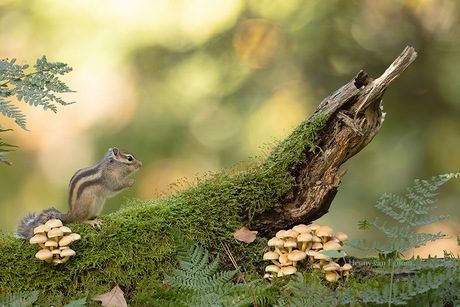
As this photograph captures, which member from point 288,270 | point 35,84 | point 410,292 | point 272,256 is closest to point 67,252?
point 35,84

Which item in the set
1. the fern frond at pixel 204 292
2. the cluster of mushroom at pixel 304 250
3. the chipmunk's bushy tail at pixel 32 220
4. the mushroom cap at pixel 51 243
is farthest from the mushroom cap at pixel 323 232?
the chipmunk's bushy tail at pixel 32 220

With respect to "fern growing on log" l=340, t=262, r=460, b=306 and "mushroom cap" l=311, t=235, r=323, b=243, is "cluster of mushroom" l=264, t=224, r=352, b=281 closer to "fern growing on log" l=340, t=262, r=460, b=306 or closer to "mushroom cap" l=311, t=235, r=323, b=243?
"mushroom cap" l=311, t=235, r=323, b=243

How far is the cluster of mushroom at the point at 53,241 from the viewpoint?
124 inches

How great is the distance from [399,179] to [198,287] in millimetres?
4908

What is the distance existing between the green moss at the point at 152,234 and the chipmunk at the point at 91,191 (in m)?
0.14

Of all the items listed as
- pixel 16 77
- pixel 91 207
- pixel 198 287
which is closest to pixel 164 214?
A: pixel 91 207

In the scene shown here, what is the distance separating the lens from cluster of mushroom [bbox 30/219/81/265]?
316cm

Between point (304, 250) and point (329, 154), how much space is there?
3.07 ft

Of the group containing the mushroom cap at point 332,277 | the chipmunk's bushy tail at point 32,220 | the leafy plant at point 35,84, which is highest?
the leafy plant at point 35,84

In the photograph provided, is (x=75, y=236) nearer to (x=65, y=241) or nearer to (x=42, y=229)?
(x=65, y=241)

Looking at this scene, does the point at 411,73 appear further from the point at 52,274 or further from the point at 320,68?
the point at 52,274

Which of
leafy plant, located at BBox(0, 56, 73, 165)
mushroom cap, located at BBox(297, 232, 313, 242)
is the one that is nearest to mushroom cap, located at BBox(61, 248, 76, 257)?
leafy plant, located at BBox(0, 56, 73, 165)

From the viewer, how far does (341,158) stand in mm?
3977

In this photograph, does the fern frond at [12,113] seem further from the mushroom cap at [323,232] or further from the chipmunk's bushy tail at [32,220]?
the mushroom cap at [323,232]
